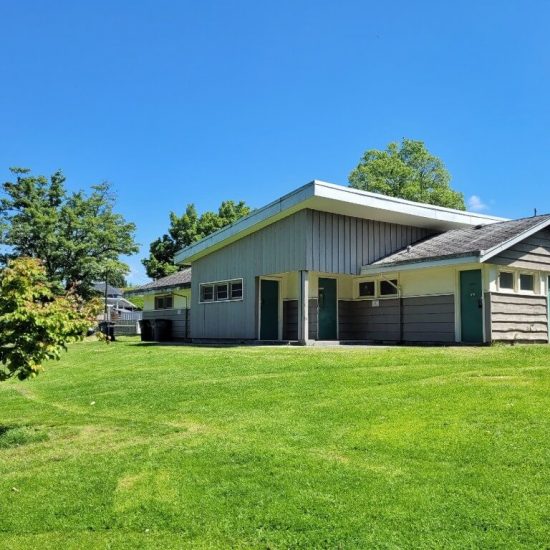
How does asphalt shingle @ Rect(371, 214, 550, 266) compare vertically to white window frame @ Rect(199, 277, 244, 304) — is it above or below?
above

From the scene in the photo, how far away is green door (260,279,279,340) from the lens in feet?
61.1

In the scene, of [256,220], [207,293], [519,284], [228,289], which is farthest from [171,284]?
[519,284]

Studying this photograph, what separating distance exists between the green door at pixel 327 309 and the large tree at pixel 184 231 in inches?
1184

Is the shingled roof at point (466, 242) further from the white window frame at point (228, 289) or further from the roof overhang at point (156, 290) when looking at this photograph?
the roof overhang at point (156, 290)

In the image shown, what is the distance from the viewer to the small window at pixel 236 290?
19.3 metres

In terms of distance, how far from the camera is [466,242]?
50.0 ft

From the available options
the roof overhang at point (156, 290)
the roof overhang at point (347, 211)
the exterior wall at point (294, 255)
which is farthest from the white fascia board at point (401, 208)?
the roof overhang at point (156, 290)

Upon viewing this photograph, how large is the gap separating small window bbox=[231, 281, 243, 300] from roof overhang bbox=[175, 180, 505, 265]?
153 cm

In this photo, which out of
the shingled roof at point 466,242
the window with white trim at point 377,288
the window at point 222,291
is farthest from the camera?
the window at point 222,291

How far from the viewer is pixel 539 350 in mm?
11328

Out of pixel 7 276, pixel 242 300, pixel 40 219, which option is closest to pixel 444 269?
pixel 242 300

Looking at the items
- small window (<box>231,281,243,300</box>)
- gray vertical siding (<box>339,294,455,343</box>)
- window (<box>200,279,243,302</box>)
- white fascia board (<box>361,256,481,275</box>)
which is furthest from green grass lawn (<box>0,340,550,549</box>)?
window (<box>200,279,243,302</box>)

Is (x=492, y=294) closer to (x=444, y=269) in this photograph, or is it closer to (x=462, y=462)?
(x=444, y=269)

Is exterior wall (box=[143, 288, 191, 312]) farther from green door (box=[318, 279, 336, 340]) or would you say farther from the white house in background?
green door (box=[318, 279, 336, 340])
